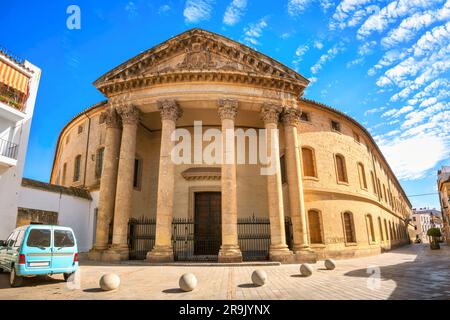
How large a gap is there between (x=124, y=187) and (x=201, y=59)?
340 inches

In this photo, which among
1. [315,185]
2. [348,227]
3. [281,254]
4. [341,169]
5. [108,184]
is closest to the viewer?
[281,254]

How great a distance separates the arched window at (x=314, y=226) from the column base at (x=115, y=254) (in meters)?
10.9

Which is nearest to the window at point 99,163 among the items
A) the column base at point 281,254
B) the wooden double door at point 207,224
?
the wooden double door at point 207,224

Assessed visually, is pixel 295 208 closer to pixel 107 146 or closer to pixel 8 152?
pixel 107 146

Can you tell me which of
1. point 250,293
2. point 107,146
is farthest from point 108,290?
point 107,146

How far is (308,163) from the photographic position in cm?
1797

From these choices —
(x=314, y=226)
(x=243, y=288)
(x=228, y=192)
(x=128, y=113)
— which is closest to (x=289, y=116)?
(x=228, y=192)

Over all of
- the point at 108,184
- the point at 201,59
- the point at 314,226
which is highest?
the point at 201,59

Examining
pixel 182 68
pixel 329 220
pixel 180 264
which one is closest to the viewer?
pixel 180 264

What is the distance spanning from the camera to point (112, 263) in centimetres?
1210

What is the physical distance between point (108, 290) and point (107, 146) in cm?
1048

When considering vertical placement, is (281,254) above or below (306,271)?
above

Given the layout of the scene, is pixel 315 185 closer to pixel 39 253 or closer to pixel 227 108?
pixel 227 108

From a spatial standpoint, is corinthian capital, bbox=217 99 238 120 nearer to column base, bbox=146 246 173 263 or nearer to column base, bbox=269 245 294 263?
column base, bbox=269 245 294 263
